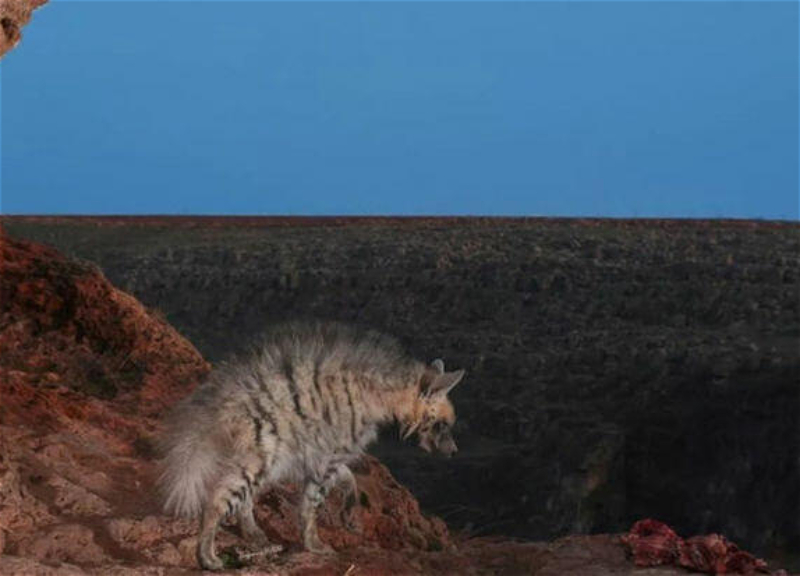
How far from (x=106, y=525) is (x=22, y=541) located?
0.52 metres

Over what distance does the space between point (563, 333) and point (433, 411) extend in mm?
18357

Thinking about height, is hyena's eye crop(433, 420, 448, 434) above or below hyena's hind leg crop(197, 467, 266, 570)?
above

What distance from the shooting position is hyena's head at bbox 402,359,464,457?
8.72 meters

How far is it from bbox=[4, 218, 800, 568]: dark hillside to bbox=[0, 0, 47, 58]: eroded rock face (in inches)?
377

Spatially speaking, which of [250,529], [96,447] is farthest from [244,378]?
[96,447]

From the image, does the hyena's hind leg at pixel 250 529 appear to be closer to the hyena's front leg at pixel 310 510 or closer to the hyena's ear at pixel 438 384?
the hyena's front leg at pixel 310 510

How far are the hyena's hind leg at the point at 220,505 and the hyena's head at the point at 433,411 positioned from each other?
1208 mm

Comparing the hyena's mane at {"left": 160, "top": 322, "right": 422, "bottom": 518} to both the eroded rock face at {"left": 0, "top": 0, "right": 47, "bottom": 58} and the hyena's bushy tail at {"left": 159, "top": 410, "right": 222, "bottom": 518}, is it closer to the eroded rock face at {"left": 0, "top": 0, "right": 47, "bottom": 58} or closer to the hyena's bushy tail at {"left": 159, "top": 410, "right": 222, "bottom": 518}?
the hyena's bushy tail at {"left": 159, "top": 410, "right": 222, "bottom": 518}

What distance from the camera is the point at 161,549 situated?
830 cm

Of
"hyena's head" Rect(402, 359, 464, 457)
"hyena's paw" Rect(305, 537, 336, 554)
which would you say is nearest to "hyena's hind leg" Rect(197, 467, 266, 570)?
"hyena's paw" Rect(305, 537, 336, 554)

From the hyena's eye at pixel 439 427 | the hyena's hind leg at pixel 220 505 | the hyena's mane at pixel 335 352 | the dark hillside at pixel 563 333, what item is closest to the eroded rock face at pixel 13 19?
the hyena's mane at pixel 335 352

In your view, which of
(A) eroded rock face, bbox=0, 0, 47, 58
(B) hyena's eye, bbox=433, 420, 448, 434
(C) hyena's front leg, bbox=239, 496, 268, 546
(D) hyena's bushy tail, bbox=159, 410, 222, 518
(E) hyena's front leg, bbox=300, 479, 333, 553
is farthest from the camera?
(A) eroded rock face, bbox=0, 0, 47, 58

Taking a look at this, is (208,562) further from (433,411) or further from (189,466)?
(433,411)

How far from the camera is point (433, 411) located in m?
8.80
